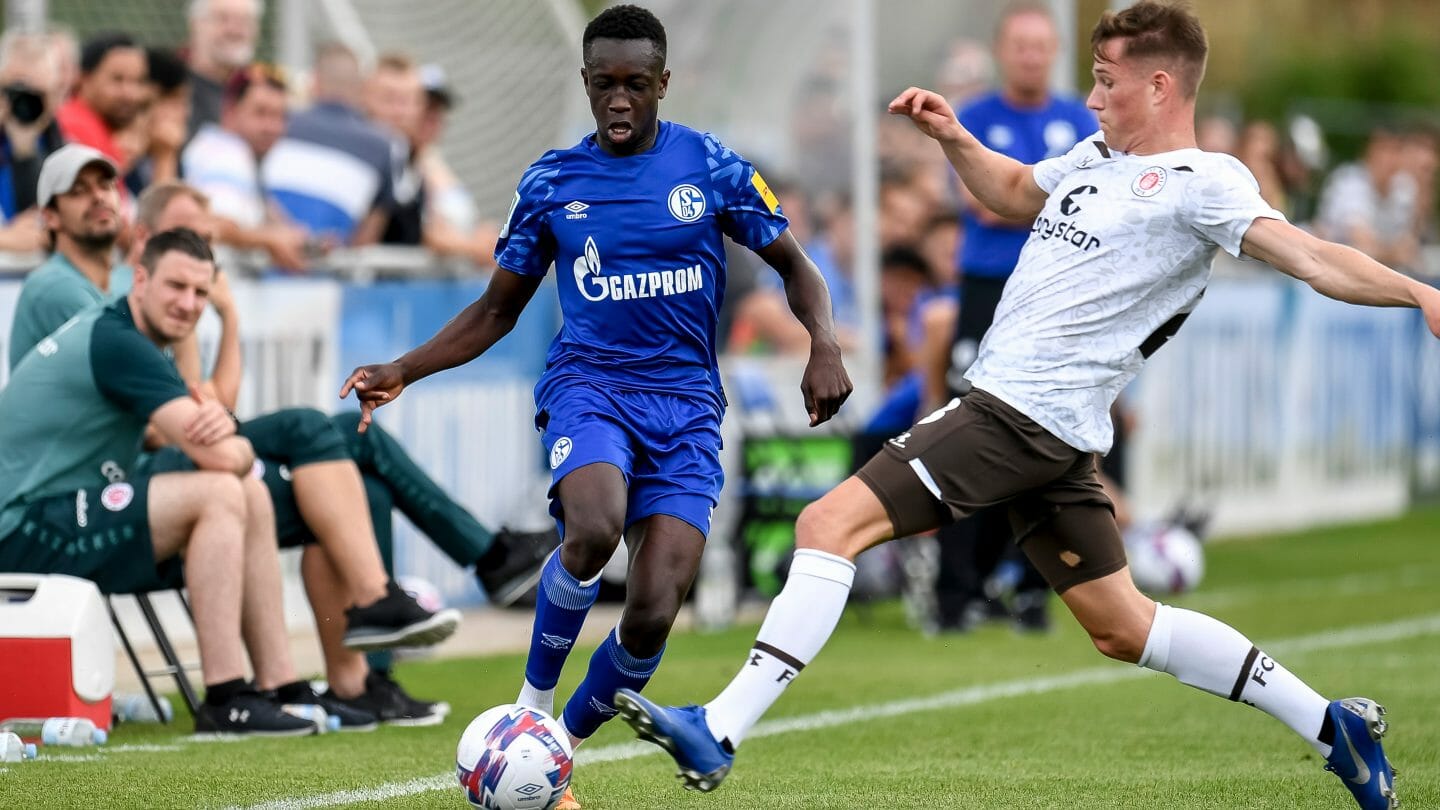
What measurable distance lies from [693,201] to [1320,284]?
1.80 metres

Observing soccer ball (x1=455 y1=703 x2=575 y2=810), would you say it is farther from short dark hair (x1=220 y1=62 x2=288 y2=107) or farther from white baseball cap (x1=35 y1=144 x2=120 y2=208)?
short dark hair (x1=220 y1=62 x2=288 y2=107)

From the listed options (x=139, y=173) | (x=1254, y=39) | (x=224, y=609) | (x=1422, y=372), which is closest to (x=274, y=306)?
(x=139, y=173)

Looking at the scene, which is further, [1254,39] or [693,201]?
[1254,39]

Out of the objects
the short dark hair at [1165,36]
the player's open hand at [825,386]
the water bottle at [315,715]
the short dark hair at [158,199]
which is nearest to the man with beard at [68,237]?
the short dark hair at [158,199]

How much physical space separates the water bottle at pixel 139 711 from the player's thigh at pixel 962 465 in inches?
127

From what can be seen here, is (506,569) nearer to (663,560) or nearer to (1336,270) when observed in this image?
(663,560)

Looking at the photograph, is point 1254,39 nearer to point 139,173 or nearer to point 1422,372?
point 1422,372

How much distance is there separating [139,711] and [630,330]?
2759 millimetres

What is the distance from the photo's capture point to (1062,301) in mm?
5809

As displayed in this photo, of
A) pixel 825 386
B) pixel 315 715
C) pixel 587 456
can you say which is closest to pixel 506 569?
pixel 315 715

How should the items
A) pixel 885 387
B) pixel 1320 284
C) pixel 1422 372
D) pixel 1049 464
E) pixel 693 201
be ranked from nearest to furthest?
pixel 1320 284 < pixel 1049 464 < pixel 693 201 < pixel 885 387 < pixel 1422 372

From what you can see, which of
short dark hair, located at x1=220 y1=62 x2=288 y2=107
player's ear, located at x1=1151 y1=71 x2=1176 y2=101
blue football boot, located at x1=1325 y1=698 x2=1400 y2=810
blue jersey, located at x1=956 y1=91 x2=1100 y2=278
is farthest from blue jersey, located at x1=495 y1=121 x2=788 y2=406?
short dark hair, located at x1=220 y1=62 x2=288 y2=107

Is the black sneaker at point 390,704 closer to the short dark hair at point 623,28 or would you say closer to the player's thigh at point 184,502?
the player's thigh at point 184,502

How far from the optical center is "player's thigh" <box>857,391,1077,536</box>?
5.64 meters
